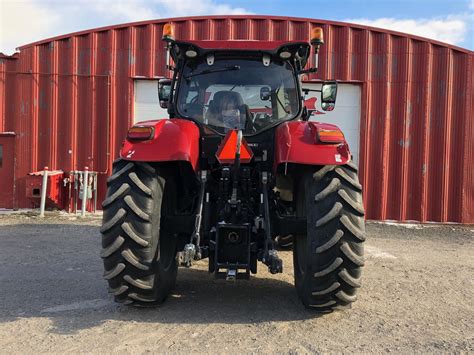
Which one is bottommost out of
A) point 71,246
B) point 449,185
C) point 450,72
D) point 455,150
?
point 71,246

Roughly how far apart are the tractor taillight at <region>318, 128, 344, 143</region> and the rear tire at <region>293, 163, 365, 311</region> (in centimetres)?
24

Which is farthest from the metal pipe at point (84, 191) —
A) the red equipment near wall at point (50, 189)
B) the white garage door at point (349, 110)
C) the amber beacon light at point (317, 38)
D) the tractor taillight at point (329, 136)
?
the tractor taillight at point (329, 136)

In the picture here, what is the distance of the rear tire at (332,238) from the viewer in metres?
3.68

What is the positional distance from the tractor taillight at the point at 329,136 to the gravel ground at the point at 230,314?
153 centimetres

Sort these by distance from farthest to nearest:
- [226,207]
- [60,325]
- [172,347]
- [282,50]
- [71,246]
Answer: [71,246]
[282,50]
[226,207]
[60,325]
[172,347]

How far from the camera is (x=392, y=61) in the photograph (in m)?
10.9

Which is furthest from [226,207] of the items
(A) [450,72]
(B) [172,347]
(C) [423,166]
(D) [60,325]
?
(A) [450,72]

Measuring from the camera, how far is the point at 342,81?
10.9 meters

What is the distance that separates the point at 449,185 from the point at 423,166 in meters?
0.78

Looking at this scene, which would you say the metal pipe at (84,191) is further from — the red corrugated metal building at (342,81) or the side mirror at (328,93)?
the side mirror at (328,93)

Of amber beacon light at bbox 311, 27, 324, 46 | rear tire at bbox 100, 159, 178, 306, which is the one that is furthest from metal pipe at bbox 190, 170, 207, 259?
amber beacon light at bbox 311, 27, 324, 46

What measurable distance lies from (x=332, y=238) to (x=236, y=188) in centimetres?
96

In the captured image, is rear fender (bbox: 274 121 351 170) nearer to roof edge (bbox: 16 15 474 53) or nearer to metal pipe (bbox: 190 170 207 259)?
metal pipe (bbox: 190 170 207 259)

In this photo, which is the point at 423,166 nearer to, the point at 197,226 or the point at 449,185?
the point at 449,185
